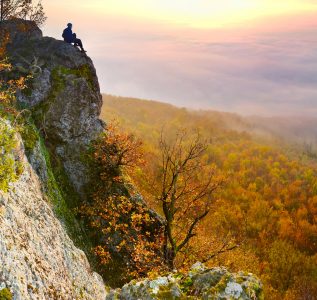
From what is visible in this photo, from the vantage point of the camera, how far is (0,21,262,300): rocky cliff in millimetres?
11125

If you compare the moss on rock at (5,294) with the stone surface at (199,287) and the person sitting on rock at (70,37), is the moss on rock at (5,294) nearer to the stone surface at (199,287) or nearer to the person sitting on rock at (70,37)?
the stone surface at (199,287)

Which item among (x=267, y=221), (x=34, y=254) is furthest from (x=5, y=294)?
(x=267, y=221)

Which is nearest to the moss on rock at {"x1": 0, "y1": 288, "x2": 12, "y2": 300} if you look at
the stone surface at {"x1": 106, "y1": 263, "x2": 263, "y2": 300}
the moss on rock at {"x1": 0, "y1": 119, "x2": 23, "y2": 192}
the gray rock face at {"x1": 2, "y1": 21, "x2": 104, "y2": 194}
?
the moss on rock at {"x1": 0, "y1": 119, "x2": 23, "y2": 192}

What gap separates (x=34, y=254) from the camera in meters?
12.2

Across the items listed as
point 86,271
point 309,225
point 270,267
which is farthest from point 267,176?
point 86,271

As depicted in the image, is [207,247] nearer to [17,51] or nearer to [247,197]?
[17,51]

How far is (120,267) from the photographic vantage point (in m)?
25.4

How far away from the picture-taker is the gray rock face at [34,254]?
10.3 metres

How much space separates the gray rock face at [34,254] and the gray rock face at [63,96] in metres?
8.42

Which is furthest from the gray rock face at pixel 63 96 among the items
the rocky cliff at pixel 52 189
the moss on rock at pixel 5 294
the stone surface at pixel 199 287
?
the moss on rock at pixel 5 294

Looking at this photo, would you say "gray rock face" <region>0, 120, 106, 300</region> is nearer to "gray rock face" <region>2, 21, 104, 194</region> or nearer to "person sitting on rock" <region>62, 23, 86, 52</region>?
"gray rock face" <region>2, 21, 104, 194</region>

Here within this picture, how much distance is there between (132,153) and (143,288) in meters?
17.7

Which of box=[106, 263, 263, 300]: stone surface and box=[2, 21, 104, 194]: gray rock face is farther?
box=[2, 21, 104, 194]: gray rock face

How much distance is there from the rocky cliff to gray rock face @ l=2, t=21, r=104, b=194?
8cm
